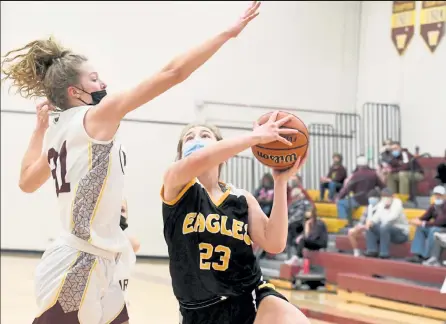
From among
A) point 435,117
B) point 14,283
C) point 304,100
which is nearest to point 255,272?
point 14,283

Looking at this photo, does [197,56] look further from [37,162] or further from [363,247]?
[363,247]

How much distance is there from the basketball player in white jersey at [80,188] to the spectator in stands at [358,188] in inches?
373

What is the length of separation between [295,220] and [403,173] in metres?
1.97

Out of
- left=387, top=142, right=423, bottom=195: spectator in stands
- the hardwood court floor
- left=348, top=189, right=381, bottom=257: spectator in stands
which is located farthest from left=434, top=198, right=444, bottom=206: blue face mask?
the hardwood court floor

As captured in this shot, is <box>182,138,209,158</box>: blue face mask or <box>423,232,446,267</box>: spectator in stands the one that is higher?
<box>182,138,209,158</box>: blue face mask

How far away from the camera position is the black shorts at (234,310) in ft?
10.2

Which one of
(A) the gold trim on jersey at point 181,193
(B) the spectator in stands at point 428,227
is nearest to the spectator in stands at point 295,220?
(B) the spectator in stands at point 428,227

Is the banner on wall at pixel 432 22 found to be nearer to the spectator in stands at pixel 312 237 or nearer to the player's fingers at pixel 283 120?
the spectator in stands at pixel 312 237

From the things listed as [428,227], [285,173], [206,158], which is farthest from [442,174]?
[206,158]

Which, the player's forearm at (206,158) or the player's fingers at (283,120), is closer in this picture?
the player's forearm at (206,158)

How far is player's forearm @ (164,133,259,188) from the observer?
8.92ft

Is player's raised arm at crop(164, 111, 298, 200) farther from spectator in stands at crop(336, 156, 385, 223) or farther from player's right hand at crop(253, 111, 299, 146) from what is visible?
spectator in stands at crop(336, 156, 385, 223)

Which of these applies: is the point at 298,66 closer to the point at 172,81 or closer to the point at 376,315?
the point at 376,315

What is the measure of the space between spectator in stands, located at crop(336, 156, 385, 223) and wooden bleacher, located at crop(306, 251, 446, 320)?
188cm
